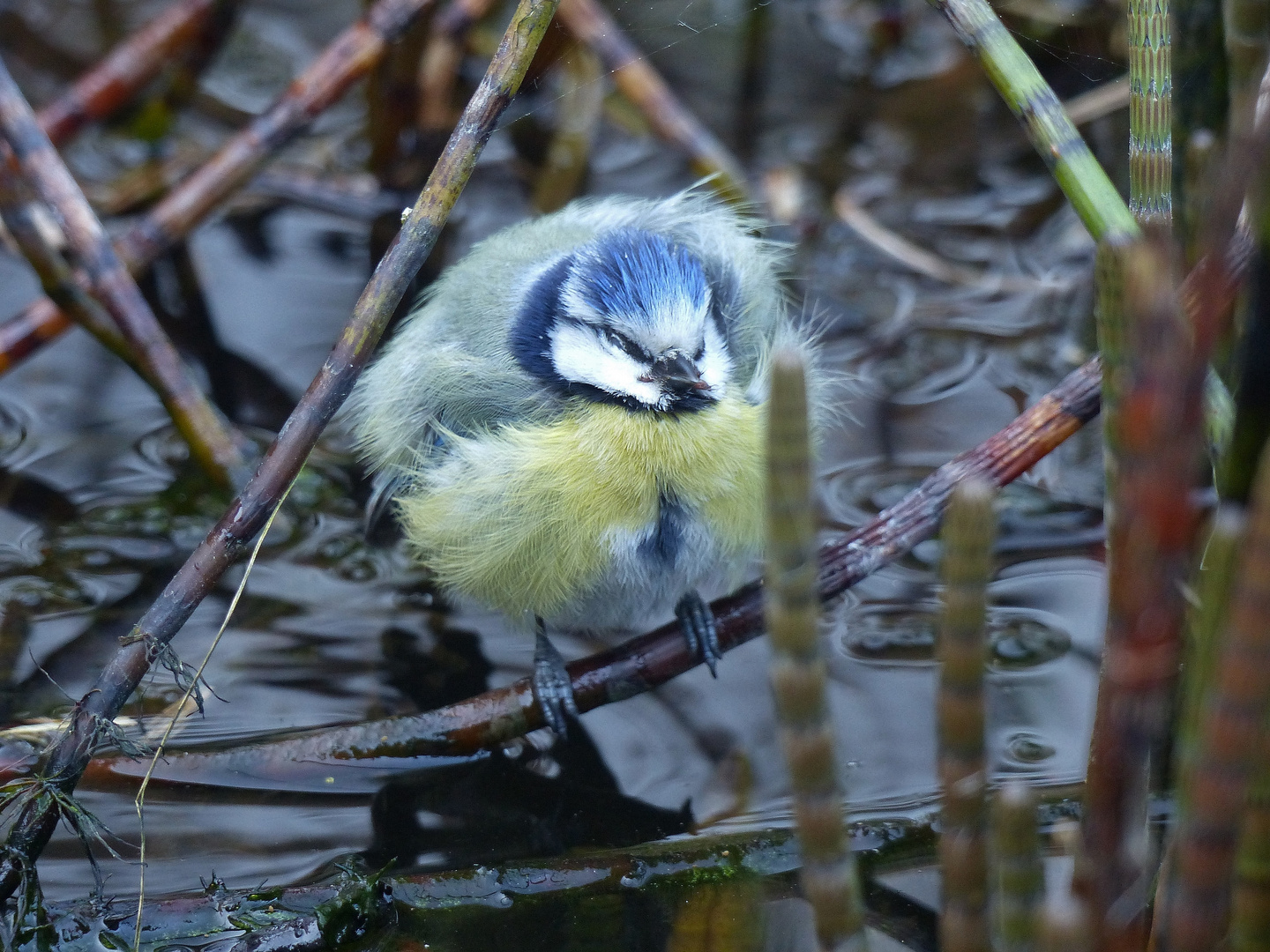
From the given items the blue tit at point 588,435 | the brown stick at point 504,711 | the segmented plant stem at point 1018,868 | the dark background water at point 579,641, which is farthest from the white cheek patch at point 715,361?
the segmented plant stem at point 1018,868

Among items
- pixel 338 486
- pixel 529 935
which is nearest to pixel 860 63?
pixel 338 486

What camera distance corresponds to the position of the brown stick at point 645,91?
385cm

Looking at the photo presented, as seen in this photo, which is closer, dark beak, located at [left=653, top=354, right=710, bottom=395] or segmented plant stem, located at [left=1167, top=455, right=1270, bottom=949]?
segmented plant stem, located at [left=1167, top=455, right=1270, bottom=949]

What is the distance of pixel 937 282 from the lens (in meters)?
3.90

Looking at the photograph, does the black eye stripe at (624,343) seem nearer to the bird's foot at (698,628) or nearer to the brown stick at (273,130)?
the bird's foot at (698,628)

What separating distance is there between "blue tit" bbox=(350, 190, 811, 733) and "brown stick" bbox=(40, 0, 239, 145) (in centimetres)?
183

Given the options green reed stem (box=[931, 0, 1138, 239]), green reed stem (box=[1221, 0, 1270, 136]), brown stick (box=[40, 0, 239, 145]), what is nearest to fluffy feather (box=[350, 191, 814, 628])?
green reed stem (box=[931, 0, 1138, 239])

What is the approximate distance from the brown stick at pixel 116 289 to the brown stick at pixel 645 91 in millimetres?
1635

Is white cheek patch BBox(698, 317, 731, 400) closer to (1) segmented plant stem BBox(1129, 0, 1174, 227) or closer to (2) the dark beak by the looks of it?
(2) the dark beak

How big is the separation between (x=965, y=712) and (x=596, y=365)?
1.39m

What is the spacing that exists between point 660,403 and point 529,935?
3.29ft

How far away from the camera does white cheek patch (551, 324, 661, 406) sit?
241 centimetres

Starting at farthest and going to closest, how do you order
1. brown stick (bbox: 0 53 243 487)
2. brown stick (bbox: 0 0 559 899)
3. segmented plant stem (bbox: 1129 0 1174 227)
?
brown stick (bbox: 0 53 243 487) → brown stick (bbox: 0 0 559 899) → segmented plant stem (bbox: 1129 0 1174 227)

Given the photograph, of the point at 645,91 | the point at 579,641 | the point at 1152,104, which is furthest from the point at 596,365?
the point at 645,91
